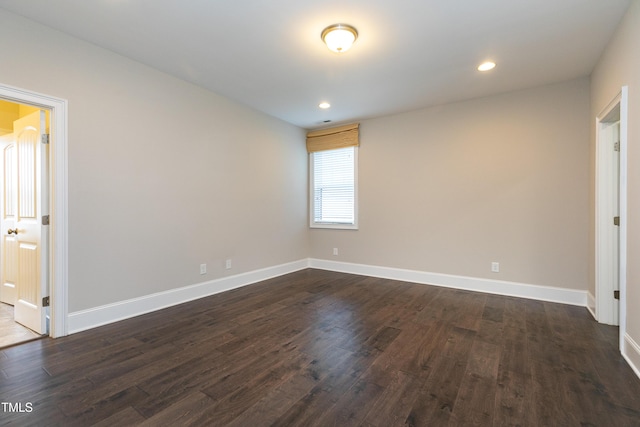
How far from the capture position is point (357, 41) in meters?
2.64

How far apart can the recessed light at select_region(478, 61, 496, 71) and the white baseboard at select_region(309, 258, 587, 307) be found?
2695mm

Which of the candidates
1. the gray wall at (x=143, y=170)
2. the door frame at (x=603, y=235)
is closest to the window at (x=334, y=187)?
the gray wall at (x=143, y=170)

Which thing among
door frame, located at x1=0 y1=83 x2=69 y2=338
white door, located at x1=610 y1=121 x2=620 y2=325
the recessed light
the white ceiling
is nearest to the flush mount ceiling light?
the white ceiling

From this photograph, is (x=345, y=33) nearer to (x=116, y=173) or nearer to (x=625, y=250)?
(x=116, y=173)

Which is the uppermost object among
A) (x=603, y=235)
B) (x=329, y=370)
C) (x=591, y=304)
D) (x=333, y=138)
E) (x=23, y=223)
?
(x=333, y=138)

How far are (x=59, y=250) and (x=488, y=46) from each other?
4388mm

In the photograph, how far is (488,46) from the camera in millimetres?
2707

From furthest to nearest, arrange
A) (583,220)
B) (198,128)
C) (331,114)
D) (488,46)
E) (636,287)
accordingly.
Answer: (331,114)
(198,128)
(583,220)
(488,46)
(636,287)

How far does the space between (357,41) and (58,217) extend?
10.3 ft

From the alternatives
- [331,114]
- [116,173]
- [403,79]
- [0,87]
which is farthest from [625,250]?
[0,87]

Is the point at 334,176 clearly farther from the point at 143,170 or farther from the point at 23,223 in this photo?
the point at 23,223

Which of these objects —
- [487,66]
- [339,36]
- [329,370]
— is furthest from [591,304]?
[339,36]

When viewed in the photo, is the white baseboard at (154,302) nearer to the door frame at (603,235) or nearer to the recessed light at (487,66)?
the recessed light at (487,66)

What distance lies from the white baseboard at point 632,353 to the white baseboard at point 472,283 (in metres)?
1.42
